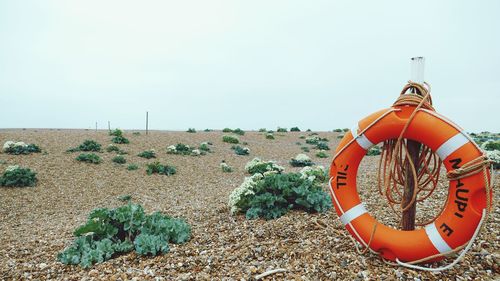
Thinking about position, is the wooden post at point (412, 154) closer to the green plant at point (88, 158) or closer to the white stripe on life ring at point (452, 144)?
the white stripe on life ring at point (452, 144)

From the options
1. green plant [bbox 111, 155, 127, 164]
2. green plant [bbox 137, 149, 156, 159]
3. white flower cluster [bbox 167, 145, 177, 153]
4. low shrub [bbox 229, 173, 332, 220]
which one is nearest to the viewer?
low shrub [bbox 229, 173, 332, 220]

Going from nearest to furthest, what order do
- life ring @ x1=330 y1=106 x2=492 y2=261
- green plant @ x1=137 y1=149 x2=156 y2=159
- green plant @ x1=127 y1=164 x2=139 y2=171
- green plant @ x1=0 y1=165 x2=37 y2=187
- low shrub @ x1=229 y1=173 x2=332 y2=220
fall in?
1. life ring @ x1=330 y1=106 x2=492 y2=261
2. low shrub @ x1=229 y1=173 x2=332 y2=220
3. green plant @ x1=0 y1=165 x2=37 y2=187
4. green plant @ x1=127 y1=164 x2=139 y2=171
5. green plant @ x1=137 y1=149 x2=156 y2=159

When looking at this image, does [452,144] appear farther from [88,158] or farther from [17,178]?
[88,158]

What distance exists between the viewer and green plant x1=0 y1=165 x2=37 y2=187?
8.83m

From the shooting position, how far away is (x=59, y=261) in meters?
3.79

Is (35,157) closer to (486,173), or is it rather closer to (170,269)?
(170,269)

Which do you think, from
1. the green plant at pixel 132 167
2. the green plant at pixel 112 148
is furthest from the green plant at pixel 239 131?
the green plant at pixel 132 167

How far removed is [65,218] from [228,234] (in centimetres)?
437

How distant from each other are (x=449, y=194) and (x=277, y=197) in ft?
7.73

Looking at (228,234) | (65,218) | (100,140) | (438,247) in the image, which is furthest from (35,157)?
(438,247)

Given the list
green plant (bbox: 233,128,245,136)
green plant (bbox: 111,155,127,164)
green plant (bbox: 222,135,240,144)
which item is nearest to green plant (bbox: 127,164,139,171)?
green plant (bbox: 111,155,127,164)

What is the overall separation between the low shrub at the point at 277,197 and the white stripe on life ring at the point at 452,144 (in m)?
2.15

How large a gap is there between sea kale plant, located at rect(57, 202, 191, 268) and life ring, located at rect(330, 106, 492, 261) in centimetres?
198

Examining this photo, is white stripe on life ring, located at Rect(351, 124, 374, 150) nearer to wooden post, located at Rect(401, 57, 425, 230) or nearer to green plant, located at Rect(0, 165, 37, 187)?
wooden post, located at Rect(401, 57, 425, 230)
